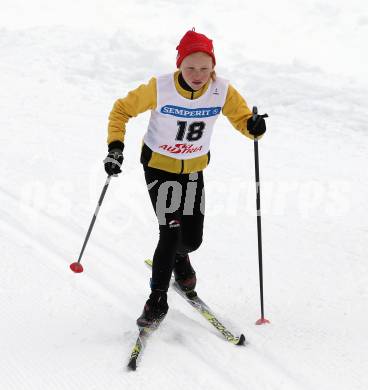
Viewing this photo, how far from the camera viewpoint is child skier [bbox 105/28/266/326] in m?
3.48

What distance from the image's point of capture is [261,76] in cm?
1057

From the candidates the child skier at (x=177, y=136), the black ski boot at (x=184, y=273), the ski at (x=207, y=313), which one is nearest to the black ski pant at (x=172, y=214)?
the child skier at (x=177, y=136)

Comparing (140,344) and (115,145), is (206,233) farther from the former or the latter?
(115,145)

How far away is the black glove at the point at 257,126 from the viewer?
12.1ft

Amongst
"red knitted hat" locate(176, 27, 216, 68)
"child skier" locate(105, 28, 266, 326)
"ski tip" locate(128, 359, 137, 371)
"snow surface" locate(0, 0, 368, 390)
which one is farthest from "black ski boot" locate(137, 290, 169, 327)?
"red knitted hat" locate(176, 27, 216, 68)

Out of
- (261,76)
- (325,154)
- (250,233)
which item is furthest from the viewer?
(261,76)

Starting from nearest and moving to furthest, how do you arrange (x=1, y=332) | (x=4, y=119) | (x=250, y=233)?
(x=1, y=332) → (x=250, y=233) → (x=4, y=119)

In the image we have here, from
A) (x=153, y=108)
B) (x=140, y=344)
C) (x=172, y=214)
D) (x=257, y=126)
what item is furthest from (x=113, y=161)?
(x=140, y=344)

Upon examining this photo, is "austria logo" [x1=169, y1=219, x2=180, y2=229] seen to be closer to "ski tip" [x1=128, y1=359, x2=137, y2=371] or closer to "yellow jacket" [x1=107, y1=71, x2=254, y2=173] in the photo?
"yellow jacket" [x1=107, y1=71, x2=254, y2=173]

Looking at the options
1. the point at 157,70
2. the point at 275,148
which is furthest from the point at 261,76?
the point at 275,148

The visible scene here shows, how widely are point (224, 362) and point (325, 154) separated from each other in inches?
189

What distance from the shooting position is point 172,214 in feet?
12.2

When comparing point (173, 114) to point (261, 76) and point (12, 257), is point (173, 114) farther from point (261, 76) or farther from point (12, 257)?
point (261, 76)

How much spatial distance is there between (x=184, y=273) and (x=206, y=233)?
1456 millimetres
